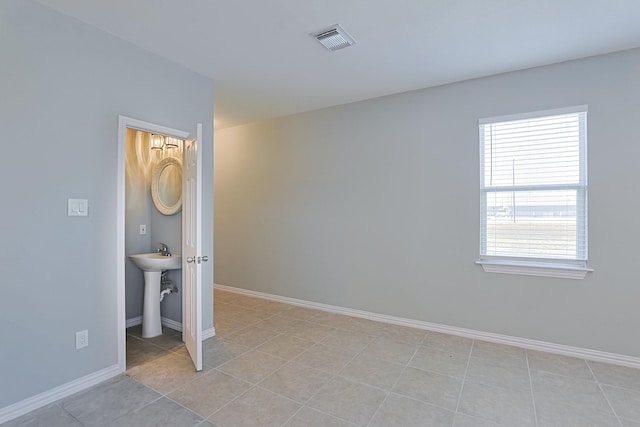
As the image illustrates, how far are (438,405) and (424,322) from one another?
144 centimetres

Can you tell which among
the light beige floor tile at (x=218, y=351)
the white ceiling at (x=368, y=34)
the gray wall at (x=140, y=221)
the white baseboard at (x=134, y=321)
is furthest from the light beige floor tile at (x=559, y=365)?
the white baseboard at (x=134, y=321)

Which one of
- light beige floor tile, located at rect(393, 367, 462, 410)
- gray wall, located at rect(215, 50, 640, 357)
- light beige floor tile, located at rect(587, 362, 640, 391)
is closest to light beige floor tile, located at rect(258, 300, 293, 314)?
gray wall, located at rect(215, 50, 640, 357)

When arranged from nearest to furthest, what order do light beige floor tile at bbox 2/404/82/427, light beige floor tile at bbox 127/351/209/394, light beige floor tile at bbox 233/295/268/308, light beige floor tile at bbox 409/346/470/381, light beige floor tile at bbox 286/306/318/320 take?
light beige floor tile at bbox 2/404/82/427, light beige floor tile at bbox 127/351/209/394, light beige floor tile at bbox 409/346/470/381, light beige floor tile at bbox 286/306/318/320, light beige floor tile at bbox 233/295/268/308

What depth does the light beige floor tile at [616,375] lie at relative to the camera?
92.9 inches

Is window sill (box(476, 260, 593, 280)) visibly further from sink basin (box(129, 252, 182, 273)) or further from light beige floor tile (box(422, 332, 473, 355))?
sink basin (box(129, 252, 182, 273))

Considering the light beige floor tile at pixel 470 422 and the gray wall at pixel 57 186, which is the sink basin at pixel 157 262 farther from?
the light beige floor tile at pixel 470 422

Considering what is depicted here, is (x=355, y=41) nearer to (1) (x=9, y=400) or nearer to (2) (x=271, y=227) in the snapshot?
(2) (x=271, y=227)

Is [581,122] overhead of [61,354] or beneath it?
overhead

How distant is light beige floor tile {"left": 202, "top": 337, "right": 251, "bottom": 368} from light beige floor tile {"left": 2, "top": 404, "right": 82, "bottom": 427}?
0.94 m

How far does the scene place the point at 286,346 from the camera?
120 inches

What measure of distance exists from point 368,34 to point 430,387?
9.21 ft

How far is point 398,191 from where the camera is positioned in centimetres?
367

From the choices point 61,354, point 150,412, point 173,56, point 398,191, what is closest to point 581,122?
point 398,191

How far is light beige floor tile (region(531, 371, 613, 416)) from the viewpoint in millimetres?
2121
